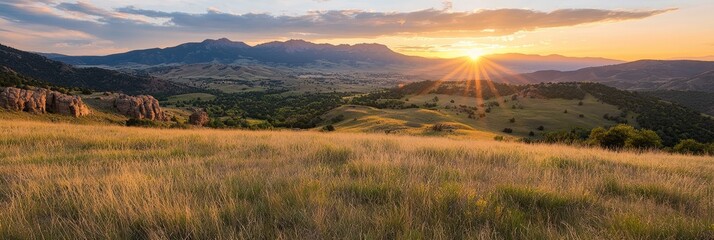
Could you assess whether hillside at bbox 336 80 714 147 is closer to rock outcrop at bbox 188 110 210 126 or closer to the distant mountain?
rock outcrop at bbox 188 110 210 126

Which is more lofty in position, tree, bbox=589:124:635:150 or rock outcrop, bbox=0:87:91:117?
rock outcrop, bbox=0:87:91:117

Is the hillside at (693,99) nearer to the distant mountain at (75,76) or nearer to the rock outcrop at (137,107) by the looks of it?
the rock outcrop at (137,107)

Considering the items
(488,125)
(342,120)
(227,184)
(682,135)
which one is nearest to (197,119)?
(342,120)

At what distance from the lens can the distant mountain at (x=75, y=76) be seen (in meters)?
144

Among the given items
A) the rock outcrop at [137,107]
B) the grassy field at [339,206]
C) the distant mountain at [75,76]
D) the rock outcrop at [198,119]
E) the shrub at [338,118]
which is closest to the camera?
the grassy field at [339,206]

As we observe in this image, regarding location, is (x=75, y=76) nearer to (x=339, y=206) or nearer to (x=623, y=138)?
(x=623, y=138)

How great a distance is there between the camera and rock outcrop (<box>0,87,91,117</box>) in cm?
4128

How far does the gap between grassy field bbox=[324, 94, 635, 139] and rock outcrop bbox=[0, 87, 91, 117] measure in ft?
112

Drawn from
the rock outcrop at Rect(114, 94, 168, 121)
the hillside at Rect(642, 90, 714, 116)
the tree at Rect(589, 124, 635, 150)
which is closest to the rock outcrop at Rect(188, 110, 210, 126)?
the rock outcrop at Rect(114, 94, 168, 121)

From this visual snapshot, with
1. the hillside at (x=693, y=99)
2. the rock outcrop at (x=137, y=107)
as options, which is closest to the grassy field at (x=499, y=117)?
the rock outcrop at (x=137, y=107)

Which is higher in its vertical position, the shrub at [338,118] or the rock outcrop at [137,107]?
the rock outcrop at [137,107]

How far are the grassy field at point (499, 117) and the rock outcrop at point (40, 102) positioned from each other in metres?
34.0

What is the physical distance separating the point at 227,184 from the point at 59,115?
2015 inches

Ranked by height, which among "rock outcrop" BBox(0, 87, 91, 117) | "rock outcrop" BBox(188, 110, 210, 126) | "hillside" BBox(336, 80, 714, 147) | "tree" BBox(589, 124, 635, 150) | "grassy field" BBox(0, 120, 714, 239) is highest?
"grassy field" BBox(0, 120, 714, 239)
